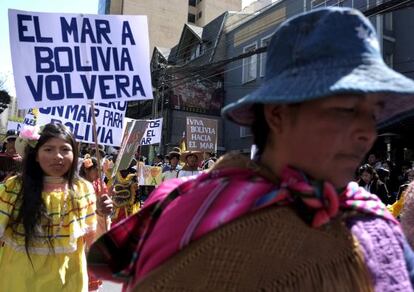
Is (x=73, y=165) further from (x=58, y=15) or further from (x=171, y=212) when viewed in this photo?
Result: (x=171, y=212)

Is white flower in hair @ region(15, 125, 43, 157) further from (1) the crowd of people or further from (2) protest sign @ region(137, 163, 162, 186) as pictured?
(2) protest sign @ region(137, 163, 162, 186)

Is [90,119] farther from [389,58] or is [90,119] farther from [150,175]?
[389,58]

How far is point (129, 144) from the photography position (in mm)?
4219

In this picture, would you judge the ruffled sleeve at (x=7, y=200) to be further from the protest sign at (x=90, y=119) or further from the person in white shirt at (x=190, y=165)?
the person in white shirt at (x=190, y=165)

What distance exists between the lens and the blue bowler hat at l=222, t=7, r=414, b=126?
104 cm

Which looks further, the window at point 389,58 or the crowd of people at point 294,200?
the window at point 389,58

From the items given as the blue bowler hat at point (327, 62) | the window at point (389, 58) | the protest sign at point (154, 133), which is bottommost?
the protest sign at point (154, 133)

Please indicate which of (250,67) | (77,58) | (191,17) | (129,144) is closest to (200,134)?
(129,144)

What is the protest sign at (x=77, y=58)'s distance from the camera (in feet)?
11.4

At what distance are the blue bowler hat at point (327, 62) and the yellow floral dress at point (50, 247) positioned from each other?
2067mm

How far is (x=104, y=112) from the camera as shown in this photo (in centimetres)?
599

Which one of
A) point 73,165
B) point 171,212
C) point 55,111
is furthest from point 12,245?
point 55,111

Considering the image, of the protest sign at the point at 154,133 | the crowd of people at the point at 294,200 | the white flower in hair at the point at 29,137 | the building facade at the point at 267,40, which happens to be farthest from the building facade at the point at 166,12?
the crowd of people at the point at 294,200

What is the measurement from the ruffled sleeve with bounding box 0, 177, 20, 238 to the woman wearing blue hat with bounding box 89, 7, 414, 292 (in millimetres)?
1917
